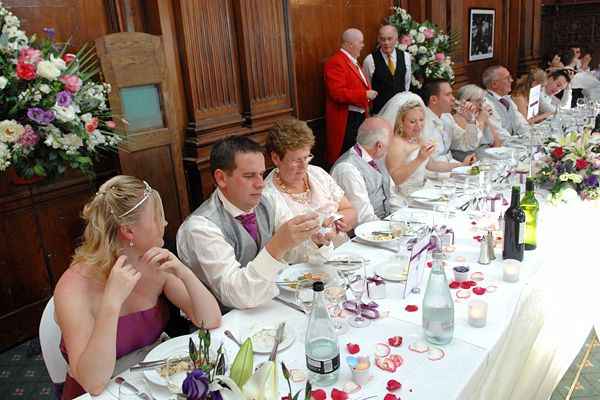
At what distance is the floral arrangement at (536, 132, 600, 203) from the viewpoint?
2.47 m

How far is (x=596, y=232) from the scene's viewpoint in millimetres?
2273

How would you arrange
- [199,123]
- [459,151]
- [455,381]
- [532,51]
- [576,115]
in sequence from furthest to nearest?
1. [532,51]
2. [576,115]
3. [459,151]
4. [199,123]
5. [455,381]

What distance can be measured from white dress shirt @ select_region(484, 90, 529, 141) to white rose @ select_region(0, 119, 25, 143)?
3.64 metres

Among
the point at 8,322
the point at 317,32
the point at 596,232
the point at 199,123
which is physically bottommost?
the point at 8,322

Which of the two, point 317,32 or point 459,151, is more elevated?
point 317,32

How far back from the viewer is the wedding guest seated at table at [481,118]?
14.1 feet

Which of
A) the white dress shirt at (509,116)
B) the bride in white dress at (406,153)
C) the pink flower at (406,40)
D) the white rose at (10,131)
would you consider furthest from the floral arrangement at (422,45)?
the white rose at (10,131)

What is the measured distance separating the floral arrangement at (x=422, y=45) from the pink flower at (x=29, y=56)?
12.7ft

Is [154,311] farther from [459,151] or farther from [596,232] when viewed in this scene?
[459,151]

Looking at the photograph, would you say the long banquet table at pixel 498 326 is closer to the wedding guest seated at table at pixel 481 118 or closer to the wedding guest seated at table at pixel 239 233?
the wedding guest seated at table at pixel 239 233

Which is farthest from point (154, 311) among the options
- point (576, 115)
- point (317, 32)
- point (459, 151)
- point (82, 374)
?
point (576, 115)

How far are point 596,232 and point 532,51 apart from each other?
7189mm

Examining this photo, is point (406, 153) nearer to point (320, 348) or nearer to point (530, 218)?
point (530, 218)

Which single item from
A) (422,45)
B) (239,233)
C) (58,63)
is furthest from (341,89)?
(239,233)
